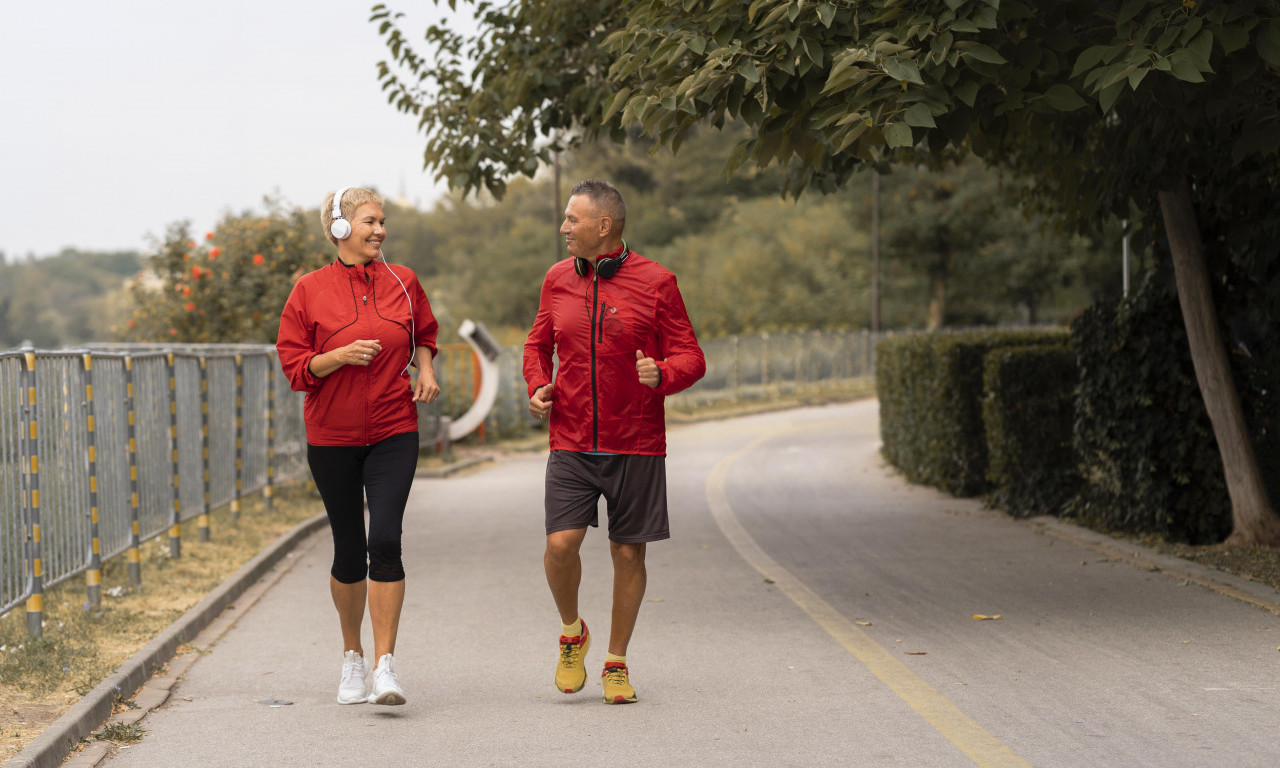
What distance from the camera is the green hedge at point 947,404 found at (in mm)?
13188

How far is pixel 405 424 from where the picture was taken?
5902 mm

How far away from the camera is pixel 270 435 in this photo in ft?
45.5

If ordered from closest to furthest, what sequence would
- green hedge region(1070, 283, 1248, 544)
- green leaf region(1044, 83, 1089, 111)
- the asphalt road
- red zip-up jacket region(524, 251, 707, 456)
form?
the asphalt road → red zip-up jacket region(524, 251, 707, 456) → green leaf region(1044, 83, 1089, 111) → green hedge region(1070, 283, 1248, 544)

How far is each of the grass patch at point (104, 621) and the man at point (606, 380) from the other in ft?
6.73

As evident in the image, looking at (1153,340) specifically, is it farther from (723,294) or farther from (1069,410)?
(723,294)

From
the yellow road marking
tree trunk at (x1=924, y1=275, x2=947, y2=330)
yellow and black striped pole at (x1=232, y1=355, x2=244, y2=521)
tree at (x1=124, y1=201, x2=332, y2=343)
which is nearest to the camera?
the yellow road marking

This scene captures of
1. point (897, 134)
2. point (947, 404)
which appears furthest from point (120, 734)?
point (947, 404)

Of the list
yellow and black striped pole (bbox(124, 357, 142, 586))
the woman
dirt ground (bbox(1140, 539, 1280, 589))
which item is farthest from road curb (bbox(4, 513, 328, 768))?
dirt ground (bbox(1140, 539, 1280, 589))

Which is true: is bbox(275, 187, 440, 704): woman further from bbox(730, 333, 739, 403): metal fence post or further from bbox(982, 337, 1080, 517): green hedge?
bbox(730, 333, 739, 403): metal fence post

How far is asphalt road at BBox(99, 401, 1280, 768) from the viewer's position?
17.2ft

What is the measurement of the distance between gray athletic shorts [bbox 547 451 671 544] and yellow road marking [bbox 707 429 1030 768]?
128 cm

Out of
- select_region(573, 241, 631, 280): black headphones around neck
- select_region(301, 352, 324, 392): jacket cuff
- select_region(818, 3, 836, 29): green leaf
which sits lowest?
select_region(301, 352, 324, 392): jacket cuff

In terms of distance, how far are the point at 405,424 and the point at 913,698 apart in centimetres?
239

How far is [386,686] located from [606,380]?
1530 mm
